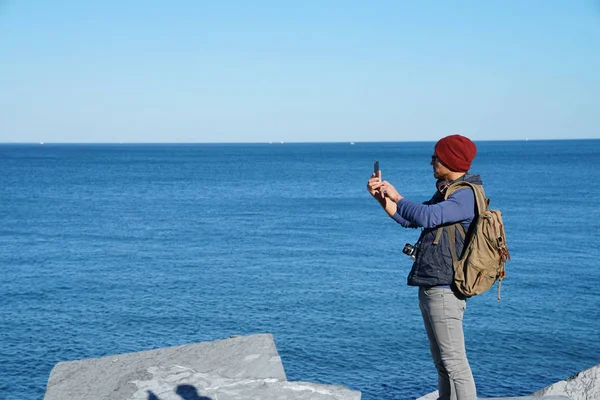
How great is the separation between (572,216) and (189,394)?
50663mm

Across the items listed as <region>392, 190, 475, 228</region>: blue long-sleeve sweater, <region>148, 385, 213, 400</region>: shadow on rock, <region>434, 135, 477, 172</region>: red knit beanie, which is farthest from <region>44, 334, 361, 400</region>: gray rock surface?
<region>434, 135, 477, 172</region>: red knit beanie

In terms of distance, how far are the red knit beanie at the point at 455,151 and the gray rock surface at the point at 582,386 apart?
322 centimetres

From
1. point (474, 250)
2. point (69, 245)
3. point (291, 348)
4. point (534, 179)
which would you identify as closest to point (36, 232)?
point (69, 245)

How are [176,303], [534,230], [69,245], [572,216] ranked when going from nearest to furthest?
[176,303] → [69,245] → [534,230] → [572,216]

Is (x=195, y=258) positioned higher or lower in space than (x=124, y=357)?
lower

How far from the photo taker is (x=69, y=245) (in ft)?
135

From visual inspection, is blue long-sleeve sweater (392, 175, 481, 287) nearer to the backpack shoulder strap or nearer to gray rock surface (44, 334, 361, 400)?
the backpack shoulder strap

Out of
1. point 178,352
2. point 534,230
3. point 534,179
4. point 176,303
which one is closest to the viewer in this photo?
point 178,352

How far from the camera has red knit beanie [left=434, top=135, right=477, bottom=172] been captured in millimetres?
4551

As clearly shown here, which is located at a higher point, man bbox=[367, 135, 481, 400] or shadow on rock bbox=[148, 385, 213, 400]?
man bbox=[367, 135, 481, 400]

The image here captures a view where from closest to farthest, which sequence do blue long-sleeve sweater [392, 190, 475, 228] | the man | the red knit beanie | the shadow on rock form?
blue long-sleeve sweater [392, 190, 475, 228] → the man → the red knit beanie → the shadow on rock

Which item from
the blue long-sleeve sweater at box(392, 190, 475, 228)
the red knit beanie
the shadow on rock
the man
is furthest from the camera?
the shadow on rock

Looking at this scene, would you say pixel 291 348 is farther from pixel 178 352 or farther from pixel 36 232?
pixel 36 232

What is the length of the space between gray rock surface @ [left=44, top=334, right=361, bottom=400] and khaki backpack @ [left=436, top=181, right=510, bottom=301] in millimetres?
1771
